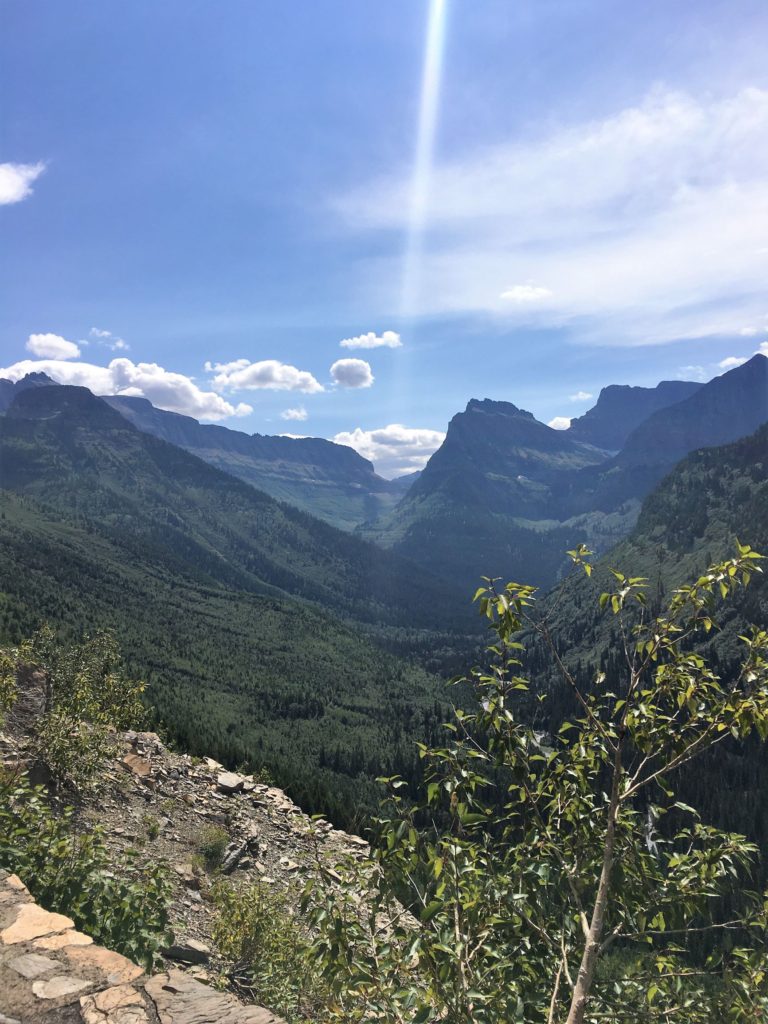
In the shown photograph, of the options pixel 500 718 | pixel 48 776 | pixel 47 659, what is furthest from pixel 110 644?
pixel 500 718

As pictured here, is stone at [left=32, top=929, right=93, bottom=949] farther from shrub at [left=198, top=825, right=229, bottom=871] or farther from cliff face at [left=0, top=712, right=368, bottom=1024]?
shrub at [left=198, top=825, right=229, bottom=871]

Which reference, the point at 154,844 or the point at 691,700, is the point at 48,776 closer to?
the point at 154,844

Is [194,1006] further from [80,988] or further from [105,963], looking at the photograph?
[80,988]

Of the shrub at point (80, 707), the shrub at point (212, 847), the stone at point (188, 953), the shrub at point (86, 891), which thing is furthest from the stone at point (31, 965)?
the shrub at point (212, 847)

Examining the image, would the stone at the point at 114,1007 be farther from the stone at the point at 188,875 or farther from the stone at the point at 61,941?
the stone at the point at 188,875

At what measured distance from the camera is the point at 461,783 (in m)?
8.46

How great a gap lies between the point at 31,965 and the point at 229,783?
2911cm

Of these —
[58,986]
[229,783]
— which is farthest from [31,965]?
[229,783]

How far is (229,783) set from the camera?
34.8 metres

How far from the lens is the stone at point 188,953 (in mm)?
17203

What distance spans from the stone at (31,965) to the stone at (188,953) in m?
11.1

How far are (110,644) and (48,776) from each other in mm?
19089

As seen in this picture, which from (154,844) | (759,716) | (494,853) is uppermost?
(759,716)

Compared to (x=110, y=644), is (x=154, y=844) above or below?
below
